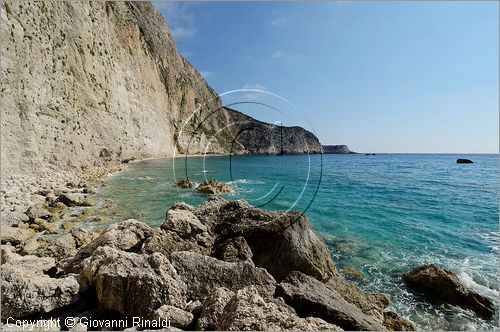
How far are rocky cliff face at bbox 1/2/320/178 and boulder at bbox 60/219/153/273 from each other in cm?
262

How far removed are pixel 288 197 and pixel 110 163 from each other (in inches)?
984

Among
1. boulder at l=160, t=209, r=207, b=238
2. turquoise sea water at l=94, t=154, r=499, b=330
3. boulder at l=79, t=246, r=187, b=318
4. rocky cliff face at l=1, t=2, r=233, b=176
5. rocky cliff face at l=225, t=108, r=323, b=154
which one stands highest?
rocky cliff face at l=1, t=2, r=233, b=176

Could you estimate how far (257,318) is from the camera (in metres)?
3.61

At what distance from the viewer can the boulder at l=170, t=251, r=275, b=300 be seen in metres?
4.91

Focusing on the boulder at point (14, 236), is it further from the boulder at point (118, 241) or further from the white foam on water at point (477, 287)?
the white foam on water at point (477, 287)

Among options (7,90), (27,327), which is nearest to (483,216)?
(27,327)

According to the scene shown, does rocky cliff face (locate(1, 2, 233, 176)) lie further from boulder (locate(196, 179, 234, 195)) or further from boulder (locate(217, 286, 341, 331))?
boulder (locate(196, 179, 234, 195))

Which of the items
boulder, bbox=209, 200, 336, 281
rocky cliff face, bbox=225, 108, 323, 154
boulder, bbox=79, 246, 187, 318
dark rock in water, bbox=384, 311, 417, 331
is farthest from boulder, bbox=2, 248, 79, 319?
dark rock in water, bbox=384, 311, 417, 331

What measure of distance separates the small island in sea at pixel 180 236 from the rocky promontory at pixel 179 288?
0.02 meters

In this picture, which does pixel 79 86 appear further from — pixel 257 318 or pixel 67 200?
pixel 257 318

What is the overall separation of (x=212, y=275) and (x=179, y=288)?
73 cm

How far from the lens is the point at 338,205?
22.3 meters

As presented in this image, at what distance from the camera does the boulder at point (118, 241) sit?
6078mm

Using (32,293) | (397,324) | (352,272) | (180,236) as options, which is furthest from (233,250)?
(352,272)
